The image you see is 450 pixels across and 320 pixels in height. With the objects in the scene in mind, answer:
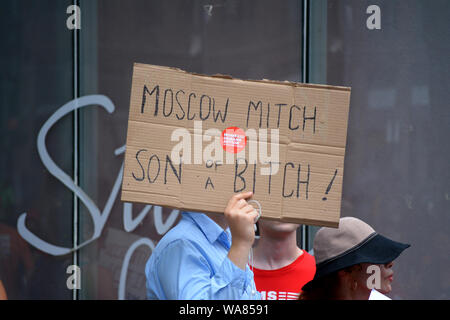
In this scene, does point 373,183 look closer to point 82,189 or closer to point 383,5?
point 383,5

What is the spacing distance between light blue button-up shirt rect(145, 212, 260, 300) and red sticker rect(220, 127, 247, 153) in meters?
0.30

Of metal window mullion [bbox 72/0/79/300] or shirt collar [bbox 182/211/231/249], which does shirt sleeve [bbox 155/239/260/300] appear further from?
metal window mullion [bbox 72/0/79/300]

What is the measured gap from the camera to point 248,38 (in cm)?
482

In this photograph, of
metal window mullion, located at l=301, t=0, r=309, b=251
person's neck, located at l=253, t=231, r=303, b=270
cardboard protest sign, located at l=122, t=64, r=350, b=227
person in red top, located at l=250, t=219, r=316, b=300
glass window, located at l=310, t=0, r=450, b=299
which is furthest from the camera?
metal window mullion, located at l=301, t=0, r=309, b=251

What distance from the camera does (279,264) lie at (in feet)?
11.6

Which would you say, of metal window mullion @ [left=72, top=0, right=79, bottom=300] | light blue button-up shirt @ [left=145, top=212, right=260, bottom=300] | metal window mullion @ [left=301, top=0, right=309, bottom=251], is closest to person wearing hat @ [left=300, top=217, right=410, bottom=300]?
light blue button-up shirt @ [left=145, top=212, right=260, bottom=300]

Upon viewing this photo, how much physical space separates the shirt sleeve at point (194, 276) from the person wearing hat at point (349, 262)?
311 mm

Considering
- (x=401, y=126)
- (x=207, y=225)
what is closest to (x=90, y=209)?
(x=401, y=126)

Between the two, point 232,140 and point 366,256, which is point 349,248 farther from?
point 232,140

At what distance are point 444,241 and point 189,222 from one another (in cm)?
300

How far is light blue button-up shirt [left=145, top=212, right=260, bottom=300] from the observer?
2096 millimetres

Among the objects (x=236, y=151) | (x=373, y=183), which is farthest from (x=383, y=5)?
(x=236, y=151)

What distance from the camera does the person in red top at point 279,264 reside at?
3379 millimetres

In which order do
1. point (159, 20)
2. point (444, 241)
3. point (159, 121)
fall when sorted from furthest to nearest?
1. point (159, 20)
2. point (444, 241)
3. point (159, 121)
